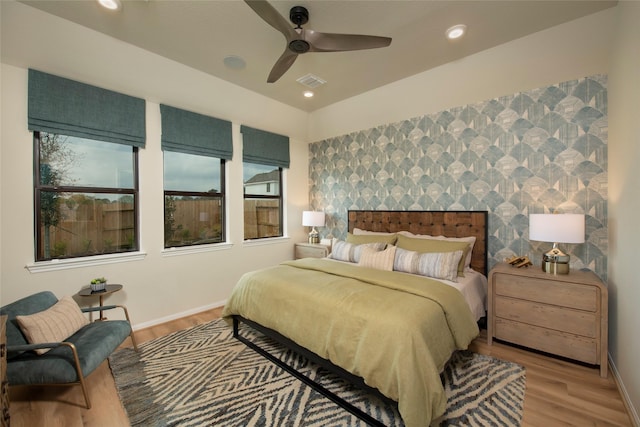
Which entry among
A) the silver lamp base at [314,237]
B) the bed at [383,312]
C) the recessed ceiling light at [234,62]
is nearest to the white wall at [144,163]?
the silver lamp base at [314,237]

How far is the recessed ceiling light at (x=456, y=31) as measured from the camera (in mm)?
2484

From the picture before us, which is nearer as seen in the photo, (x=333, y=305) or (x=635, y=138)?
(x=635, y=138)

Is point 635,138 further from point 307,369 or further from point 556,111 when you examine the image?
point 307,369

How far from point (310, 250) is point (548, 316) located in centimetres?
301

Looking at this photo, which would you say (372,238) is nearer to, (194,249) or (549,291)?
(549,291)

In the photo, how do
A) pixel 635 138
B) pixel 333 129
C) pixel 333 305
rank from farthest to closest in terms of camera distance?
pixel 333 129 < pixel 333 305 < pixel 635 138

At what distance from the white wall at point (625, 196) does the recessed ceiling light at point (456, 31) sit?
1.05m

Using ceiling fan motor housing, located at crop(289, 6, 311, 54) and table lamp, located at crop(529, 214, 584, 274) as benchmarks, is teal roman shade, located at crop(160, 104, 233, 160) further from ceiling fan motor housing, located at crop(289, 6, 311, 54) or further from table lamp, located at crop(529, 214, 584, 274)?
table lamp, located at crop(529, 214, 584, 274)

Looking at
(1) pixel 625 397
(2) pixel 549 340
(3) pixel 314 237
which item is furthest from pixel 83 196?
(1) pixel 625 397

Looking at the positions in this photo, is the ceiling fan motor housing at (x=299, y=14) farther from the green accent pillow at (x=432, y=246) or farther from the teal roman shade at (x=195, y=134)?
the green accent pillow at (x=432, y=246)

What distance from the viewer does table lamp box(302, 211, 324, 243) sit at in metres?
4.43

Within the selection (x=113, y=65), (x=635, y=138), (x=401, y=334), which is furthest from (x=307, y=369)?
(x=113, y=65)

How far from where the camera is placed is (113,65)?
8.86 ft

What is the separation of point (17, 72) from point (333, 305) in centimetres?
332
